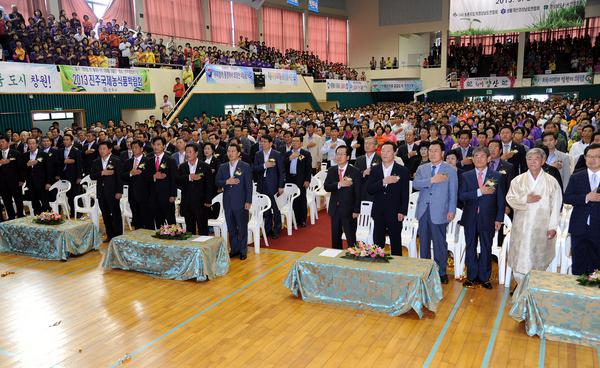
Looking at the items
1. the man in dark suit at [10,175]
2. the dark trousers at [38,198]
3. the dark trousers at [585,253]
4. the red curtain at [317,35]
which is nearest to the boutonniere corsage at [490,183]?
the dark trousers at [585,253]

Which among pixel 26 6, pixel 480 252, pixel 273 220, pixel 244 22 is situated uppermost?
pixel 244 22

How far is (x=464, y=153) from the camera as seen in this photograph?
7570 millimetres

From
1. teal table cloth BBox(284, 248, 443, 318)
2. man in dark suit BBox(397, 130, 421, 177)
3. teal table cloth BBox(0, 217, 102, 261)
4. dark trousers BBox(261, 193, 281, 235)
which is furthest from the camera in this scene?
man in dark suit BBox(397, 130, 421, 177)

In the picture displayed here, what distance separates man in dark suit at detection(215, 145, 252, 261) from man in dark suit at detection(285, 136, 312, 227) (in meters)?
1.57

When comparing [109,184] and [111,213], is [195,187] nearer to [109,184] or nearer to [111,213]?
[109,184]

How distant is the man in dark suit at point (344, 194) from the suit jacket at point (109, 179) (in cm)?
347

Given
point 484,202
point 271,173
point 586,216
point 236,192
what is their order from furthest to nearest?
point 271,173
point 236,192
point 484,202
point 586,216

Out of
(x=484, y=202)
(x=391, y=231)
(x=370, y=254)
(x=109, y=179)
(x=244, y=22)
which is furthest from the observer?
(x=244, y=22)

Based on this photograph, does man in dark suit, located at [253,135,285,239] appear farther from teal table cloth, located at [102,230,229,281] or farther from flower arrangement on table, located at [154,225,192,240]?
flower arrangement on table, located at [154,225,192,240]

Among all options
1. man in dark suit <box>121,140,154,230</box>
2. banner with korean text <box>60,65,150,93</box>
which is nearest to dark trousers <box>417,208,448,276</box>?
man in dark suit <box>121,140,154,230</box>

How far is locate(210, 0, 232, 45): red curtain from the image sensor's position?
25.0 meters

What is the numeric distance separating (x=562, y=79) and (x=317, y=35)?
1535 centimetres

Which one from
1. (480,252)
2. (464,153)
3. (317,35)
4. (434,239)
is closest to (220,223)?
(434,239)

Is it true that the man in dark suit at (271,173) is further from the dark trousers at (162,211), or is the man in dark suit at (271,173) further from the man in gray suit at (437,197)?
the man in gray suit at (437,197)
